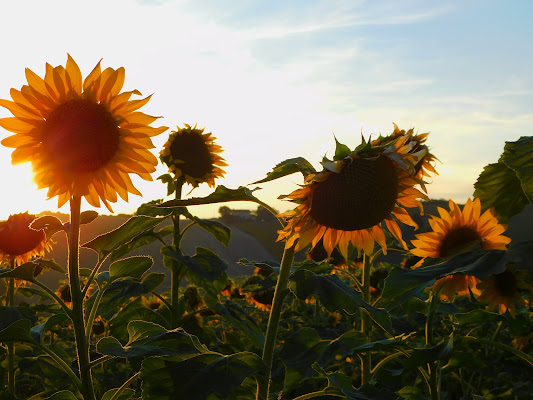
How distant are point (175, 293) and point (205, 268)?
56 cm

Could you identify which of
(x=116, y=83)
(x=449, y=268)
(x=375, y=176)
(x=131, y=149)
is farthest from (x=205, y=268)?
(x=449, y=268)

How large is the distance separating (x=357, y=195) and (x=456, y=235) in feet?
2.86

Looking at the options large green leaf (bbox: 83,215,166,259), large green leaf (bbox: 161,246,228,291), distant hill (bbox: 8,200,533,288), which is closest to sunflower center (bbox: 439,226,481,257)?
large green leaf (bbox: 161,246,228,291)

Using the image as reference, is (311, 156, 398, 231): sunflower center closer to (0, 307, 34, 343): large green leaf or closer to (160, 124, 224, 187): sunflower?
(0, 307, 34, 343): large green leaf

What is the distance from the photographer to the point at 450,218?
7.00ft

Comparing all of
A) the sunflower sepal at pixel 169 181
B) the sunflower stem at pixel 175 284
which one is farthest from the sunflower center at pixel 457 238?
the sunflower sepal at pixel 169 181

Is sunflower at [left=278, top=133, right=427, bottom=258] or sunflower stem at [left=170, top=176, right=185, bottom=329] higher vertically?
sunflower at [left=278, top=133, right=427, bottom=258]

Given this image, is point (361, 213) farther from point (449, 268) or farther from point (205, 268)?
point (205, 268)

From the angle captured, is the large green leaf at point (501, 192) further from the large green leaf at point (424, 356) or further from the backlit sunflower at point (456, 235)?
the backlit sunflower at point (456, 235)

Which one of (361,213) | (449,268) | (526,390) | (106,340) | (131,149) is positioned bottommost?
(526,390)

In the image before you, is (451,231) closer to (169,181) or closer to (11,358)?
(169,181)

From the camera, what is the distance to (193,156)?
352 centimetres

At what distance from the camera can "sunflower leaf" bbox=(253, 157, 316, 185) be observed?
1275mm

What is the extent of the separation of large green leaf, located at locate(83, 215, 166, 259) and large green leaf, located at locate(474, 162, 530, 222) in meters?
0.80
